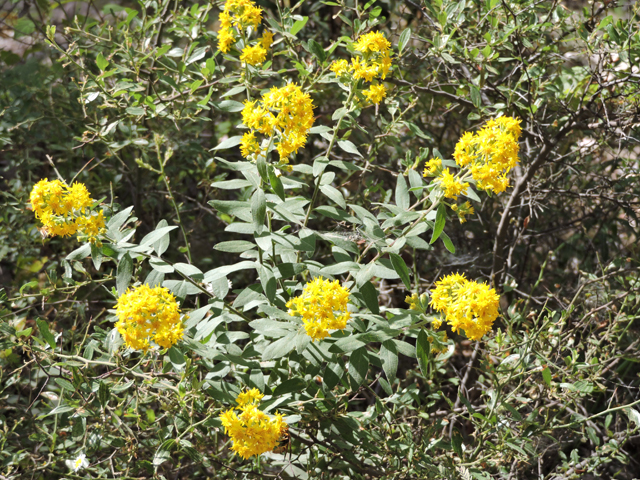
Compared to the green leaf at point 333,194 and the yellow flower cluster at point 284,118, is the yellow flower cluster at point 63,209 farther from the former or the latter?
the green leaf at point 333,194

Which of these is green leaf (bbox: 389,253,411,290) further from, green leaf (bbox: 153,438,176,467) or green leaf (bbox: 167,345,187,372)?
green leaf (bbox: 153,438,176,467)

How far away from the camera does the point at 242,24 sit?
7.30ft

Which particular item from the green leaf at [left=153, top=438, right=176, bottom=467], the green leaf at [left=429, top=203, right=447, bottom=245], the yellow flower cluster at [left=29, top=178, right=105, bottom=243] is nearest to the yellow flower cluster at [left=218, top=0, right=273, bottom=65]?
the yellow flower cluster at [left=29, top=178, right=105, bottom=243]

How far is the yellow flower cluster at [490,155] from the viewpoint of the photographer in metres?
1.82

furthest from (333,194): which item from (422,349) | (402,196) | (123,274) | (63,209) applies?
(63,209)

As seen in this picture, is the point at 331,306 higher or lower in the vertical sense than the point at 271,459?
higher

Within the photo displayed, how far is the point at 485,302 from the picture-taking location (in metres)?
1.74

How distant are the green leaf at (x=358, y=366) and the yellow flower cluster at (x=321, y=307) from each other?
237 millimetres

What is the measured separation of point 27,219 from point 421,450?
2.47 metres

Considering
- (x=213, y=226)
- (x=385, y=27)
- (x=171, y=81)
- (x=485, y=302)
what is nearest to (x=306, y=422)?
(x=485, y=302)

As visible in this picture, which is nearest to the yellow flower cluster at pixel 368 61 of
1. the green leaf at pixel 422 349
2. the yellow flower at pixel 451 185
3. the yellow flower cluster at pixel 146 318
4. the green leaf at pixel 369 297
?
the yellow flower at pixel 451 185

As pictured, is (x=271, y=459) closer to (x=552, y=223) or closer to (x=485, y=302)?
(x=485, y=302)

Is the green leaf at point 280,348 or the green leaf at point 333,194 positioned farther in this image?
the green leaf at point 333,194

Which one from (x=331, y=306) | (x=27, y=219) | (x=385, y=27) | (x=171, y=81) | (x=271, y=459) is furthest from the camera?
(x=385, y=27)
